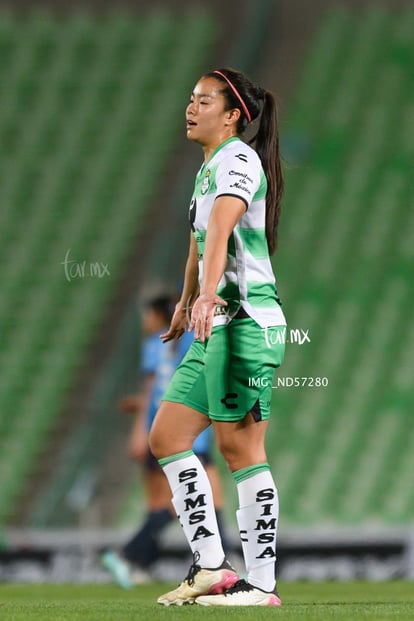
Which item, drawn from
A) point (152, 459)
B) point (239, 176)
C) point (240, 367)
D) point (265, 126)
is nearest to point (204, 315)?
point (240, 367)

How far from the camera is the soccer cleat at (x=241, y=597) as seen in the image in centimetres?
459

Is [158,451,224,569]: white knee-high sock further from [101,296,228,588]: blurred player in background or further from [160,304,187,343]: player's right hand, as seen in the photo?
[101,296,228,588]: blurred player in background

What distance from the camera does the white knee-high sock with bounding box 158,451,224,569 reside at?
471 centimetres

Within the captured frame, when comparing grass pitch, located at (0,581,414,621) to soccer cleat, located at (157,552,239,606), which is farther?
soccer cleat, located at (157,552,239,606)

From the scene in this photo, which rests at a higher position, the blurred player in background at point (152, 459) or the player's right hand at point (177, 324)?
the player's right hand at point (177, 324)

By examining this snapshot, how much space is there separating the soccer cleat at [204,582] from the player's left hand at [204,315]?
0.83m

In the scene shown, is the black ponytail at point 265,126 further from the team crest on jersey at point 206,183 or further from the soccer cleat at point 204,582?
the soccer cleat at point 204,582

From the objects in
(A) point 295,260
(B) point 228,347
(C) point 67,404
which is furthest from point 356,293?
(B) point 228,347

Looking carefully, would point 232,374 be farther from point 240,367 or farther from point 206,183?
point 206,183

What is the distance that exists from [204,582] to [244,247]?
1.11m

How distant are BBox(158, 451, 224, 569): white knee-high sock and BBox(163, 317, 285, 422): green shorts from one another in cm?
20

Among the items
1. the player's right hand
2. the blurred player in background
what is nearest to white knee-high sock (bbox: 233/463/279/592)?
the player's right hand

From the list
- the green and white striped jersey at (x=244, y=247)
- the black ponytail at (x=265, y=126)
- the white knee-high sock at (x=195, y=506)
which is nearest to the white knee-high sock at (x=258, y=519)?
the white knee-high sock at (x=195, y=506)

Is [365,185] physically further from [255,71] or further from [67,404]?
[67,404]
